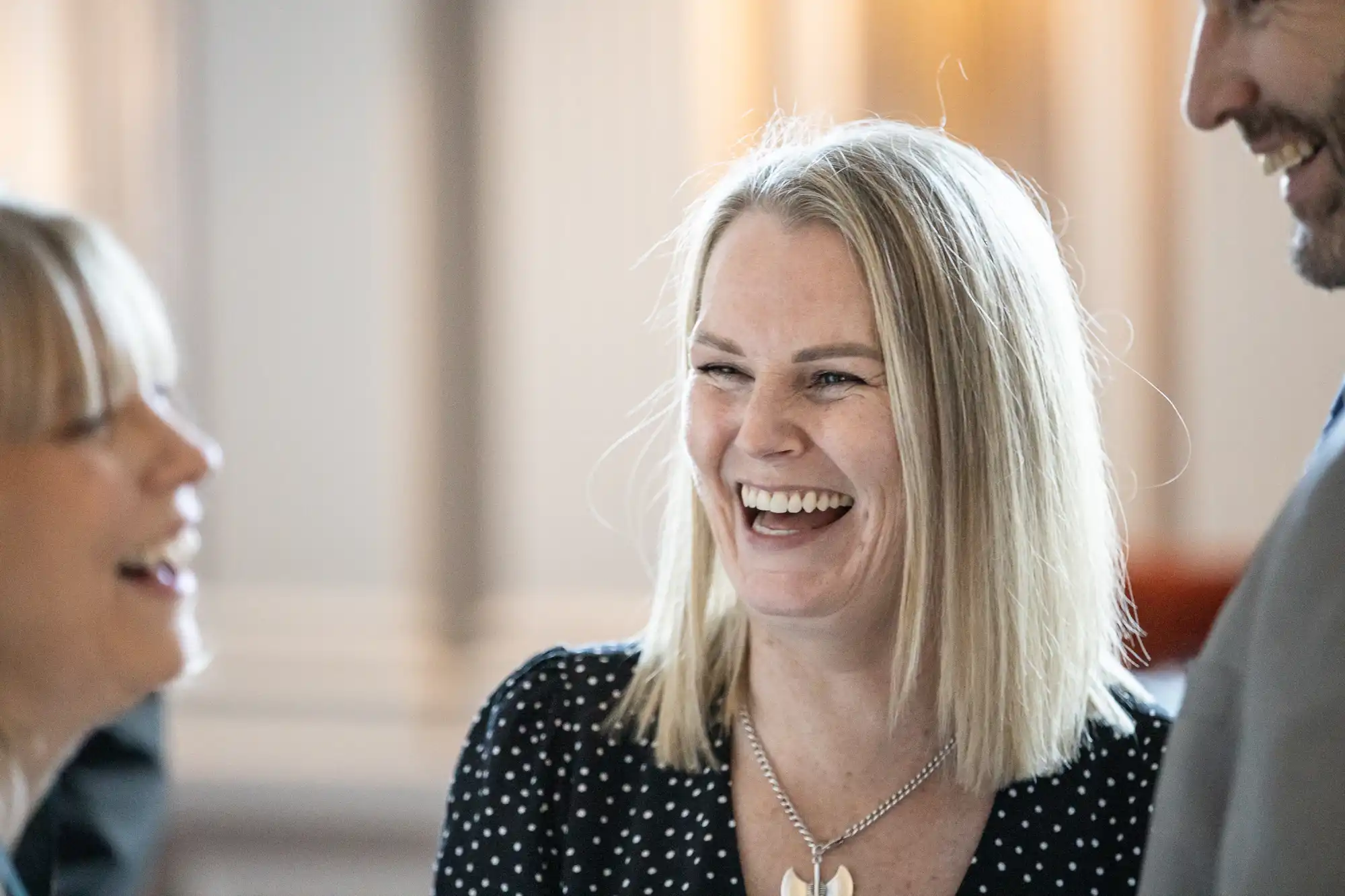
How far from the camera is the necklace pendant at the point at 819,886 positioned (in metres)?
1.45

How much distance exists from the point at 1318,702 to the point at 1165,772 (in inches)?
4.1

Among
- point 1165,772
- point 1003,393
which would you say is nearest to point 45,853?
point 1003,393

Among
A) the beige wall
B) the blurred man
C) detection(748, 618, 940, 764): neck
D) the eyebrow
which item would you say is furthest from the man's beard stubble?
the beige wall

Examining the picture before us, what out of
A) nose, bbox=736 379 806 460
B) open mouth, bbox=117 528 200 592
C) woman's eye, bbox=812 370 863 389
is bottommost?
open mouth, bbox=117 528 200 592

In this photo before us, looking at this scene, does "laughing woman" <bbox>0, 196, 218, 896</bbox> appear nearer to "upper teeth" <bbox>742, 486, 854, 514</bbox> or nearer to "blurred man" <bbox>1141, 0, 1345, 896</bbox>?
"upper teeth" <bbox>742, 486, 854, 514</bbox>

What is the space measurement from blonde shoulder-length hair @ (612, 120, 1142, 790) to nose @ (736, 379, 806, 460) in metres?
0.10

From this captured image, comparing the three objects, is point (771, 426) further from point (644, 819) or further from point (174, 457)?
point (174, 457)

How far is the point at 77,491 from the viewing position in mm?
1579

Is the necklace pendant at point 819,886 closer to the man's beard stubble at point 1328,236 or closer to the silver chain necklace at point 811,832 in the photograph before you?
the silver chain necklace at point 811,832

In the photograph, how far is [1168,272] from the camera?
3.66m

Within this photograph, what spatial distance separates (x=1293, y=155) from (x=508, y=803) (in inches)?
40.7

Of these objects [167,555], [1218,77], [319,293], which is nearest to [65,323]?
[167,555]

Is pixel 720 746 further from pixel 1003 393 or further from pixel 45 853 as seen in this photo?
pixel 45 853

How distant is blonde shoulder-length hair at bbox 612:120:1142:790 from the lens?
1.45m
